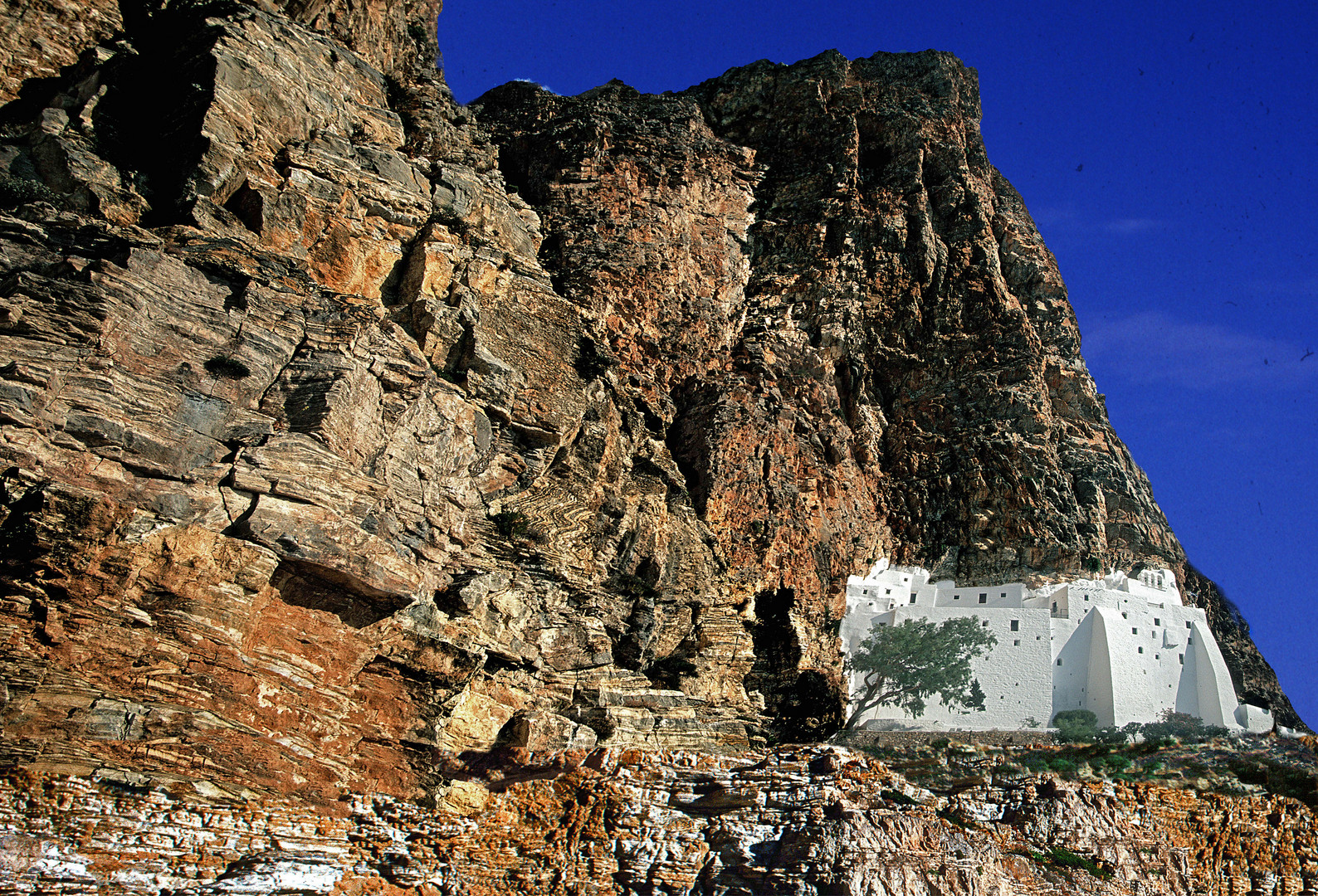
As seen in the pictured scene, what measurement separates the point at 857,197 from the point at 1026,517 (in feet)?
59.3

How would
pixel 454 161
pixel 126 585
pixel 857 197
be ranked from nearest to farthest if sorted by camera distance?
pixel 126 585, pixel 454 161, pixel 857 197

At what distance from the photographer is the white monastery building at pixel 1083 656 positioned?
39625 millimetres

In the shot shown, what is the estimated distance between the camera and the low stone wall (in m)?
37.8

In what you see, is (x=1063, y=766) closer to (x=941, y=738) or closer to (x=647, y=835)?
(x=941, y=738)

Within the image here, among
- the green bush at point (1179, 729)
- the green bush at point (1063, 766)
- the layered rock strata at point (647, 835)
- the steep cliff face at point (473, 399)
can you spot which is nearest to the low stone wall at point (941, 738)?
the green bush at point (1063, 766)

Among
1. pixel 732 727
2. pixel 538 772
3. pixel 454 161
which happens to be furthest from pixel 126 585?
pixel 454 161

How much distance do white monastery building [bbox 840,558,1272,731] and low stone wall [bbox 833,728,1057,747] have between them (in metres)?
0.64

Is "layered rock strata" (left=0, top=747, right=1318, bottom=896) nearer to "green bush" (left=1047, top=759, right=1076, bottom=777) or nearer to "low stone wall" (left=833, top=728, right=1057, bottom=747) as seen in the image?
"green bush" (left=1047, top=759, right=1076, bottom=777)

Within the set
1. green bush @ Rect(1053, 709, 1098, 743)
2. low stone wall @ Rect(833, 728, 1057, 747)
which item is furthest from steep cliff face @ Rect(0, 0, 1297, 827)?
green bush @ Rect(1053, 709, 1098, 743)

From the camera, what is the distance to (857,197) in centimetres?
5084

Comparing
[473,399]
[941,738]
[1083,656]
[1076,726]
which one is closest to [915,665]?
[941,738]

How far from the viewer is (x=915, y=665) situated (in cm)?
4016

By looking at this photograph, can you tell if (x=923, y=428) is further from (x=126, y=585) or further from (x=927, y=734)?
(x=126, y=585)

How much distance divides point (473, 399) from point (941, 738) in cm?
2214
